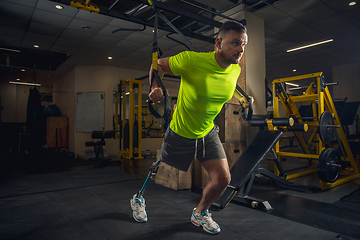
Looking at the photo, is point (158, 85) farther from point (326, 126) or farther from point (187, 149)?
point (326, 126)

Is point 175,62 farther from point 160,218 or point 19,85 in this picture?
point 19,85

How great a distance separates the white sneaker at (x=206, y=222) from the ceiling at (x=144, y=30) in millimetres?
1809

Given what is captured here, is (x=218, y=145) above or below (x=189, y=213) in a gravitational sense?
above

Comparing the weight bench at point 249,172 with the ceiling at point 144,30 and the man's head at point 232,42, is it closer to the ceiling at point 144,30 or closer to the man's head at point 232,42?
the man's head at point 232,42

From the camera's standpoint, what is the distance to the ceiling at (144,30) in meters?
3.65

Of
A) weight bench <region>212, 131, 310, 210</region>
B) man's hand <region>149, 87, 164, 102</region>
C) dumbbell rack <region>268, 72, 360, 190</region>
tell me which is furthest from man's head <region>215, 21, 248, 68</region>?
dumbbell rack <region>268, 72, 360, 190</region>

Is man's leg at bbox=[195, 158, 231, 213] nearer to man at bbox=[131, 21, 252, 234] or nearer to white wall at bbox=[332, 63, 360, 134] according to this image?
man at bbox=[131, 21, 252, 234]

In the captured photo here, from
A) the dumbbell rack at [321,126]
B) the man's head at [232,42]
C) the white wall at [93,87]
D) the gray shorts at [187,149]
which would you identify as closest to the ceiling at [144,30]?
the white wall at [93,87]

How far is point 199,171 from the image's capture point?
10.6 ft

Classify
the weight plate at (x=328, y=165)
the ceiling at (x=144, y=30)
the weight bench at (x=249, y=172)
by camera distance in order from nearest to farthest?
1. the weight bench at (x=249, y=172)
2. the weight plate at (x=328, y=165)
3. the ceiling at (x=144, y=30)

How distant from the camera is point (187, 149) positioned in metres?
1.68

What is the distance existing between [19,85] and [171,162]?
11.8 m

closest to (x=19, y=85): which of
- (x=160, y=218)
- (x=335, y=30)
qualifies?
(x=160, y=218)

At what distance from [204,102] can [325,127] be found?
7.83 feet
